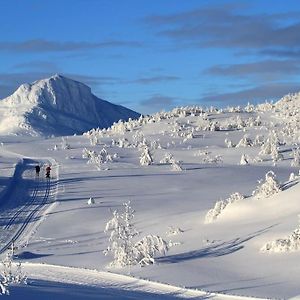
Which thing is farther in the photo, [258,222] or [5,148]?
[5,148]

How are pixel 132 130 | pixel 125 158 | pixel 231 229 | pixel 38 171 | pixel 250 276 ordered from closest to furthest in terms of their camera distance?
pixel 250 276, pixel 231 229, pixel 38 171, pixel 125 158, pixel 132 130

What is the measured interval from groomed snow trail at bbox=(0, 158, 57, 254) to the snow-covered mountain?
383ft

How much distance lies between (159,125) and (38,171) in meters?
38.2

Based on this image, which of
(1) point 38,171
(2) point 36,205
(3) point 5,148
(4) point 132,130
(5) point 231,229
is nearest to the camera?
(5) point 231,229

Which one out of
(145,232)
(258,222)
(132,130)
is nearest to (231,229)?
(258,222)

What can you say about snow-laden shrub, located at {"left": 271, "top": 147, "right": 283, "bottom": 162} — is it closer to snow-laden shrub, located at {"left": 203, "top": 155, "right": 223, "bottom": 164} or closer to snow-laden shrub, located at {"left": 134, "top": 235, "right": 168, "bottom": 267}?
snow-laden shrub, located at {"left": 203, "top": 155, "right": 223, "bottom": 164}

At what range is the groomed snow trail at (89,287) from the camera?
1575 centimetres

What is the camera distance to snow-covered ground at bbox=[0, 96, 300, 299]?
1905 centimetres

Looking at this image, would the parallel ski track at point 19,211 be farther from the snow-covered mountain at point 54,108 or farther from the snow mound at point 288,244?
the snow-covered mountain at point 54,108

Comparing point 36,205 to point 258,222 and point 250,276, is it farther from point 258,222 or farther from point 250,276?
point 250,276

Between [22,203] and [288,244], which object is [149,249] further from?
[22,203]

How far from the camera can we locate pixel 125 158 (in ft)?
195

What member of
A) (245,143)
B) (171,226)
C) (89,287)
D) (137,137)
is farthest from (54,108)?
Answer: (89,287)

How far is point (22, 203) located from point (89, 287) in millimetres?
18536
